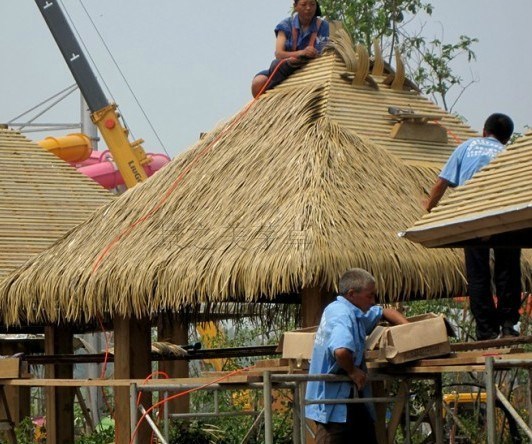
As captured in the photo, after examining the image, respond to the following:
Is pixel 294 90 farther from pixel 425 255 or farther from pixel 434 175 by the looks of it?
pixel 425 255

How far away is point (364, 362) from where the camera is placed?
8953 mm

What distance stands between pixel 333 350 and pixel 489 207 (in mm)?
1193

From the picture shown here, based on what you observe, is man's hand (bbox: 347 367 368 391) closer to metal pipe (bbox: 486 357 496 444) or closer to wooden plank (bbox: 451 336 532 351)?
A: metal pipe (bbox: 486 357 496 444)

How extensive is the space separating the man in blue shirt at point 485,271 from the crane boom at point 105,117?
47.5ft

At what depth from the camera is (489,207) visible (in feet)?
27.4

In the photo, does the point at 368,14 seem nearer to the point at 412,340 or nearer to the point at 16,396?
the point at 16,396

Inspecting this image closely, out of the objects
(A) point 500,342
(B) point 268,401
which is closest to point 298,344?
(B) point 268,401

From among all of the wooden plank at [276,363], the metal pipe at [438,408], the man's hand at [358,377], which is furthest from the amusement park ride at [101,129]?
the man's hand at [358,377]

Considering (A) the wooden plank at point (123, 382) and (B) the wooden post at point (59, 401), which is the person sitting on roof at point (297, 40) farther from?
(B) the wooden post at point (59, 401)

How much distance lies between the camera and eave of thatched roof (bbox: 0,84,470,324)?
35.2ft

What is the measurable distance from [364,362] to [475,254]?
152 cm

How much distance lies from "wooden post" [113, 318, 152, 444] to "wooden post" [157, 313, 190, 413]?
2.30 m

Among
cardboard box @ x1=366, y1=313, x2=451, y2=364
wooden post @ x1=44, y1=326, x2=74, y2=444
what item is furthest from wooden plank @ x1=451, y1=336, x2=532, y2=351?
wooden post @ x1=44, y1=326, x2=74, y2=444

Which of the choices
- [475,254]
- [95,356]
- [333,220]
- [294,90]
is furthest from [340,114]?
[95,356]
